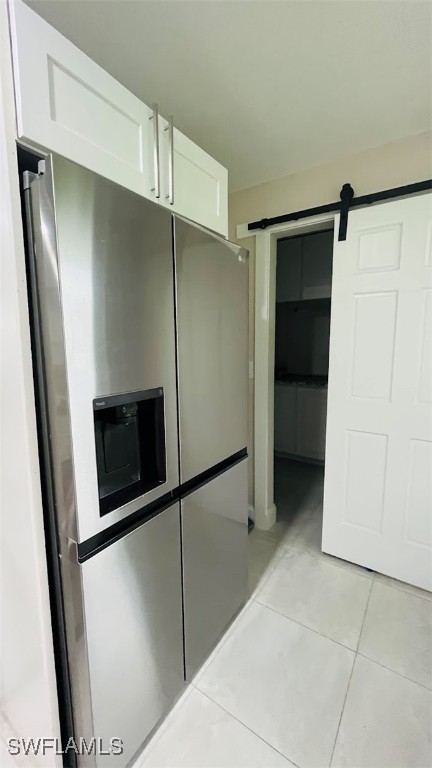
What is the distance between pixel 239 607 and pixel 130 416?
1.30 m

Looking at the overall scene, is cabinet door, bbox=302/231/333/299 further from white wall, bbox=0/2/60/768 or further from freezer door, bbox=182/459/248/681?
white wall, bbox=0/2/60/768

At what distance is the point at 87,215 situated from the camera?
77 centimetres

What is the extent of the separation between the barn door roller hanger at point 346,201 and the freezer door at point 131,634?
1768 mm

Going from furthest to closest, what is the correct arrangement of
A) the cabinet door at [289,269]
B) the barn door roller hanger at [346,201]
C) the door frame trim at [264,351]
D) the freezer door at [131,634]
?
the cabinet door at [289,269]
the door frame trim at [264,351]
the barn door roller hanger at [346,201]
the freezer door at [131,634]

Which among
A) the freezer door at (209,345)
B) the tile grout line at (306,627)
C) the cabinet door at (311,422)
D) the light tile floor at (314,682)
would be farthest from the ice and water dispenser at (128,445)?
the cabinet door at (311,422)

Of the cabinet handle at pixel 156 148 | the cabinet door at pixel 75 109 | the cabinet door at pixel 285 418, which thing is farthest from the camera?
the cabinet door at pixel 285 418

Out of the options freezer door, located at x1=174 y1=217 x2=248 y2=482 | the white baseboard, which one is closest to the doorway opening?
the white baseboard

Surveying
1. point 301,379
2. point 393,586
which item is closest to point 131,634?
point 393,586

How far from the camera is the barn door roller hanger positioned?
5.36ft

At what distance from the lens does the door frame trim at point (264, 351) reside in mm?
2146

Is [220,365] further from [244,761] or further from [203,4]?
[244,761]

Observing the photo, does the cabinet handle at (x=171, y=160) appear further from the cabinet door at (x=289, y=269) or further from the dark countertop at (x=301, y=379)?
the dark countertop at (x=301, y=379)

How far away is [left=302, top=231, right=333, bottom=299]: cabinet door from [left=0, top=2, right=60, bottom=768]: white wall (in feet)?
9.95

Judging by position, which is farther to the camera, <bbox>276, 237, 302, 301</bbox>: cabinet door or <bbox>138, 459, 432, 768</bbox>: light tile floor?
<bbox>276, 237, 302, 301</bbox>: cabinet door
